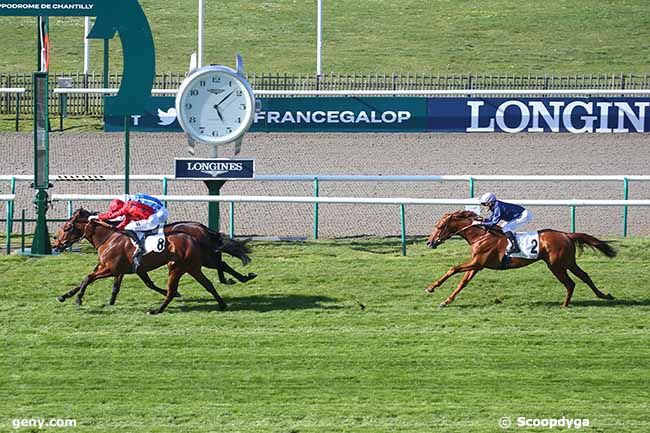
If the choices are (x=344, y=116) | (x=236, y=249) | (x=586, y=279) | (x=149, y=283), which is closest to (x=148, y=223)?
(x=149, y=283)

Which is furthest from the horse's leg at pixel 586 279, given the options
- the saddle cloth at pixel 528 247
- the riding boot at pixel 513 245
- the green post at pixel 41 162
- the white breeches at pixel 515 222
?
the green post at pixel 41 162

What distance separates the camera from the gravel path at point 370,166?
18703mm

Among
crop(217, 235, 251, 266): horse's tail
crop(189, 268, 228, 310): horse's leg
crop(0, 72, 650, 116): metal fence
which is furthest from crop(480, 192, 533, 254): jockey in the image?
crop(0, 72, 650, 116): metal fence

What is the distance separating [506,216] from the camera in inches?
549

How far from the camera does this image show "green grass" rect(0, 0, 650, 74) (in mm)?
39281

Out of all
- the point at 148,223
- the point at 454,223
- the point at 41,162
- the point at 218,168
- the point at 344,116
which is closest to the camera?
the point at 148,223

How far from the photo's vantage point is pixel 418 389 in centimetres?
1094

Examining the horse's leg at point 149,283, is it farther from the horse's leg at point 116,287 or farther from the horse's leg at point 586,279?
the horse's leg at point 586,279

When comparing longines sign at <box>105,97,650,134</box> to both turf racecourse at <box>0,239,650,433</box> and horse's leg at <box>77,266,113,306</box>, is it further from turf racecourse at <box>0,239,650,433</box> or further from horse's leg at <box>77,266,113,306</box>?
horse's leg at <box>77,266,113,306</box>

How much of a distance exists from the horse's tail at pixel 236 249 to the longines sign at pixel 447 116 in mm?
10615

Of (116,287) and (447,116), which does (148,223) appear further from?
(447,116)

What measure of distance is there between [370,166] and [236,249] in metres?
9.07

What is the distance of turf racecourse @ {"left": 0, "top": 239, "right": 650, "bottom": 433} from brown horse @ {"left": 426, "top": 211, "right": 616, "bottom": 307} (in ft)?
1.01

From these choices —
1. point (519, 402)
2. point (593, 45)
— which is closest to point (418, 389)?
point (519, 402)
